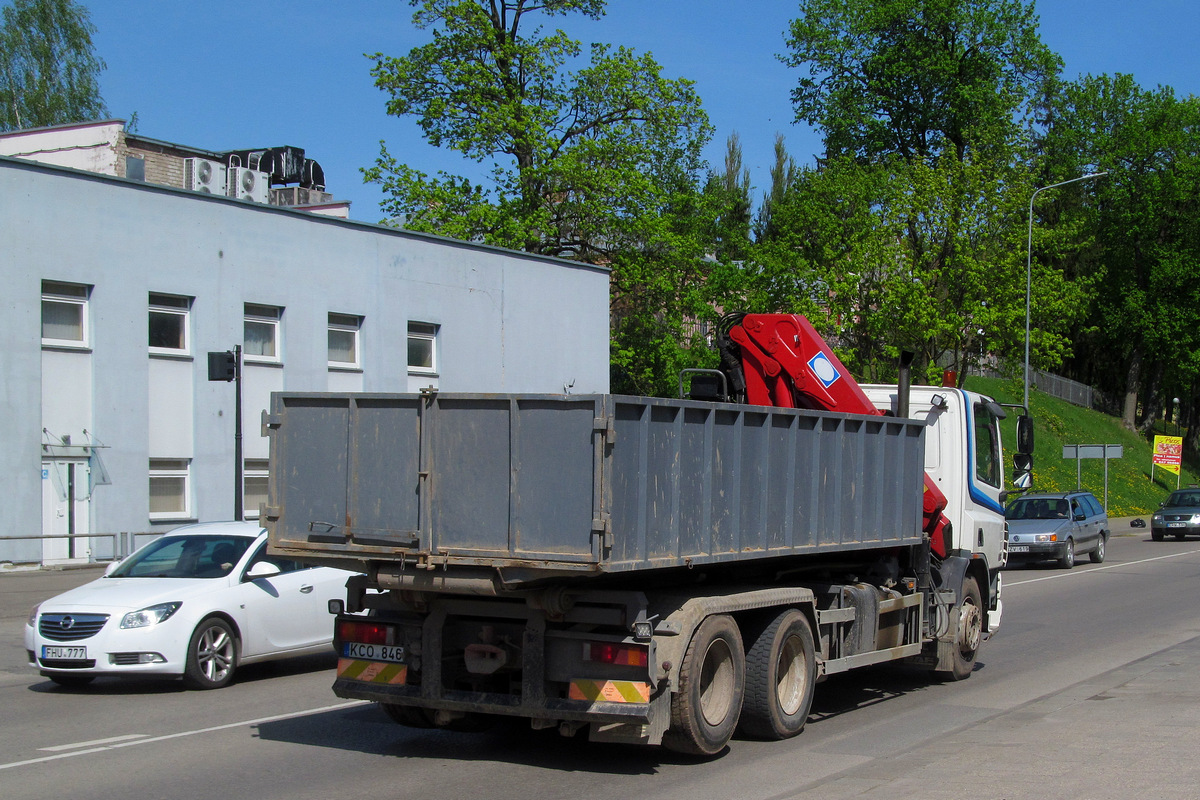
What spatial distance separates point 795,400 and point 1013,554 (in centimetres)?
1832

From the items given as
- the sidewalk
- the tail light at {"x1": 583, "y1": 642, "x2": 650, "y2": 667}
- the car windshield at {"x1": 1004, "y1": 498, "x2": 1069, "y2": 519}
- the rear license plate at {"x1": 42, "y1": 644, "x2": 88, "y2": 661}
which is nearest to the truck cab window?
the sidewalk

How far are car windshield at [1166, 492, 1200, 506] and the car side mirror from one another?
33.3 meters

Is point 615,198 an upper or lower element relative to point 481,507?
upper

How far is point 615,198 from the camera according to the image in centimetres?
3659

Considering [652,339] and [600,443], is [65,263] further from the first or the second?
[652,339]

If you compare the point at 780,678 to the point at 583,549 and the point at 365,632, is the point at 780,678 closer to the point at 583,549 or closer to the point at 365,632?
the point at 583,549

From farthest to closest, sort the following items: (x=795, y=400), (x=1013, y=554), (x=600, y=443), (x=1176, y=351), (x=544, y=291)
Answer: (x=1176, y=351) → (x=544, y=291) → (x=1013, y=554) → (x=795, y=400) → (x=600, y=443)

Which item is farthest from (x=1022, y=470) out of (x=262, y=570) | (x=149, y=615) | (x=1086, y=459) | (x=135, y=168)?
(x=1086, y=459)

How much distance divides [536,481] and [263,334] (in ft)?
66.9

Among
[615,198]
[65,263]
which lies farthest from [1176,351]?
[65,263]

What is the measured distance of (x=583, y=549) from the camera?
260 inches

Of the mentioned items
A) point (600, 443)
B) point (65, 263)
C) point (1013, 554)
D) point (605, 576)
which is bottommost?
point (1013, 554)

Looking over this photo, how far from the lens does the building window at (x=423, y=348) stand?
28797mm

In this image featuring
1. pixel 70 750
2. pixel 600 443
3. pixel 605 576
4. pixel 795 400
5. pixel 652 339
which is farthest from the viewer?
pixel 652 339
